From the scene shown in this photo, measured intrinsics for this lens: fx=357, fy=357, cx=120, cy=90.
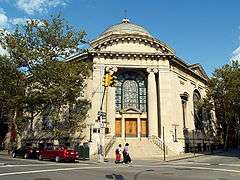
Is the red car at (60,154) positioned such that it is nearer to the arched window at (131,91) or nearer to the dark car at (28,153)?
the dark car at (28,153)

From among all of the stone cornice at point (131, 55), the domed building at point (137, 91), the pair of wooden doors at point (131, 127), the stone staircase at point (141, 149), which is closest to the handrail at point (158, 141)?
the domed building at point (137, 91)

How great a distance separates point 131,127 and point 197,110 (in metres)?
13.4

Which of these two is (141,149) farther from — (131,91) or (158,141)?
(131,91)

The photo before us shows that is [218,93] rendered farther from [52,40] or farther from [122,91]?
[52,40]

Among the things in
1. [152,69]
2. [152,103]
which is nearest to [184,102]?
[152,103]

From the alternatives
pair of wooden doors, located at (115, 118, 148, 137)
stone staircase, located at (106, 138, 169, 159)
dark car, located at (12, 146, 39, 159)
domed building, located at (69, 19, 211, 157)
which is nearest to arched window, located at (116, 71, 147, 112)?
domed building, located at (69, 19, 211, 157)

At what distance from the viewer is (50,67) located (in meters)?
34.8

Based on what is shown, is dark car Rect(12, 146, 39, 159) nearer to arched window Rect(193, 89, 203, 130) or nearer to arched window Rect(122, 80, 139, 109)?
arched window Rect(122, 80, 139, 109)

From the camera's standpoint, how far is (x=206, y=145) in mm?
49594

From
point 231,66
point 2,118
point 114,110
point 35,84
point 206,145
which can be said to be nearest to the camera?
point 35,84

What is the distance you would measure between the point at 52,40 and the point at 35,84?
4.83m

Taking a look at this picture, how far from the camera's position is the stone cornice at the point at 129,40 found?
4144 centimetres

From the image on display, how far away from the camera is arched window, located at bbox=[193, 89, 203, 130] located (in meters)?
49.5

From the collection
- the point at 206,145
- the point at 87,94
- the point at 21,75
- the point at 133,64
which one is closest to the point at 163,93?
the point at 133,64
